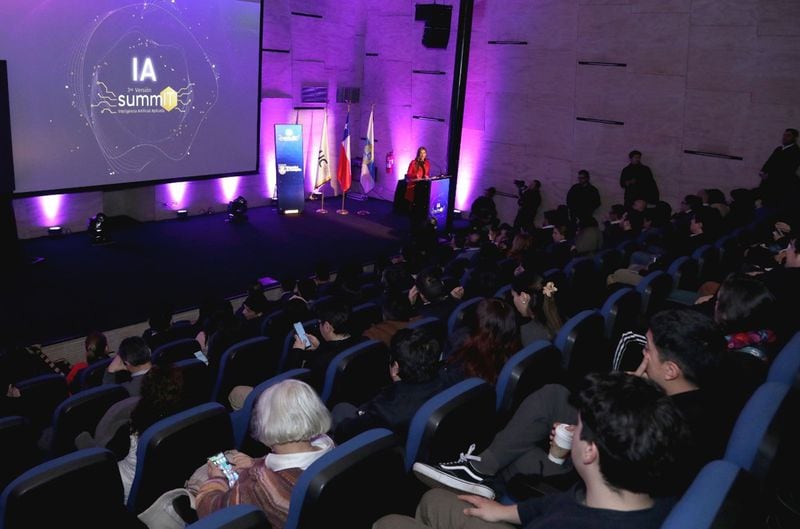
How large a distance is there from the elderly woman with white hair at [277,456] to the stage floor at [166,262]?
4.34m

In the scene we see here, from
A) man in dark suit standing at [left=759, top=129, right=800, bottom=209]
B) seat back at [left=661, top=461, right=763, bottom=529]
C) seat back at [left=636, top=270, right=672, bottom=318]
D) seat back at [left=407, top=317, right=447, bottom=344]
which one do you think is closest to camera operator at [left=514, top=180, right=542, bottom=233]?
man in dark suit standing at [left=759, top=129, right=800, bottom=209]

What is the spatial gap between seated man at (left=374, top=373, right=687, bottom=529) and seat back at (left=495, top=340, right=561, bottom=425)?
3.62ft

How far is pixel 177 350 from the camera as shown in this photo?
4.61m

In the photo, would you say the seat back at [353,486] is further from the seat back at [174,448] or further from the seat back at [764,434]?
the seat back at [764,434]

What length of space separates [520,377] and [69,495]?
1.70 meters

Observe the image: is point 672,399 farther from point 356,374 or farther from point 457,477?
point 356,374

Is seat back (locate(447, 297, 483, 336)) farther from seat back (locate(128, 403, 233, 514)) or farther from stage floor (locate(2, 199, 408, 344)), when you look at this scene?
stage floor (locate(2, 199, 408, 344))

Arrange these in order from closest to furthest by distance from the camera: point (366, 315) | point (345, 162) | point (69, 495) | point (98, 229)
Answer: point (69, 495)
point (366, 315)
point (98, 229)
point (345, 162)

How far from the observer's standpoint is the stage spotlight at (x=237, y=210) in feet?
33.6

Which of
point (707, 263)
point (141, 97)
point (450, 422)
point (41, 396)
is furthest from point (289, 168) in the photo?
point (450, 422)

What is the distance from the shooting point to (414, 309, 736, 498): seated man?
7.22 ft

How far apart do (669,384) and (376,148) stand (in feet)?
35.0

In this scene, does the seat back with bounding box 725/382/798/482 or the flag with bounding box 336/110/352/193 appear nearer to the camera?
the seat back with bounding box 725/382/798/482

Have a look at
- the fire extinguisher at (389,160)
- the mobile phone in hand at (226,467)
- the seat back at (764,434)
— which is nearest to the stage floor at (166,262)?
the fire extinguisher at (389,160)
